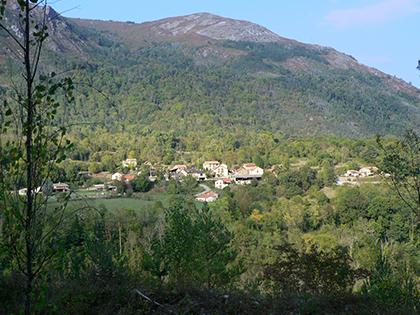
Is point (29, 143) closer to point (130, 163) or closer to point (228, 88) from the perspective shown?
point (130, 163)

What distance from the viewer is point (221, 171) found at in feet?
175

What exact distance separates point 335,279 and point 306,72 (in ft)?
432

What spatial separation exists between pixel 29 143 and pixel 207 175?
49.2 metres

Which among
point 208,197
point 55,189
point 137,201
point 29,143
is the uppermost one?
point 29,143

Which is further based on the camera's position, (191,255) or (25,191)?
(191,255)

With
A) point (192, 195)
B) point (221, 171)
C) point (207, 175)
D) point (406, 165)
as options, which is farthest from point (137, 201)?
point (406, 165)

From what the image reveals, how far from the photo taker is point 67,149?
229cm

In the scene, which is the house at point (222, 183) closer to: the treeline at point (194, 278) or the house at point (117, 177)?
the house at point (117, 177)

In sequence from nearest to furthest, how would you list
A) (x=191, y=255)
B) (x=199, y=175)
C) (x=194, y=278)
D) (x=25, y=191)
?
(x=25, y=191), (x=194, y=278), (x=191, y=255), (x=199, y=175)

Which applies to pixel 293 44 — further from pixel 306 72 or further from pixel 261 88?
pixel 261 88

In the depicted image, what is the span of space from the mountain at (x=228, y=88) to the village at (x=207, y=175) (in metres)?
13.0

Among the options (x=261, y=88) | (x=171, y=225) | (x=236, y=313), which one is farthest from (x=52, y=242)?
(x=261, y=88)

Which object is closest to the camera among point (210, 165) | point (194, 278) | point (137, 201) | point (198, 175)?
point (194, 278)

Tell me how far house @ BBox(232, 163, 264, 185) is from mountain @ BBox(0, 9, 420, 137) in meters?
19.8
